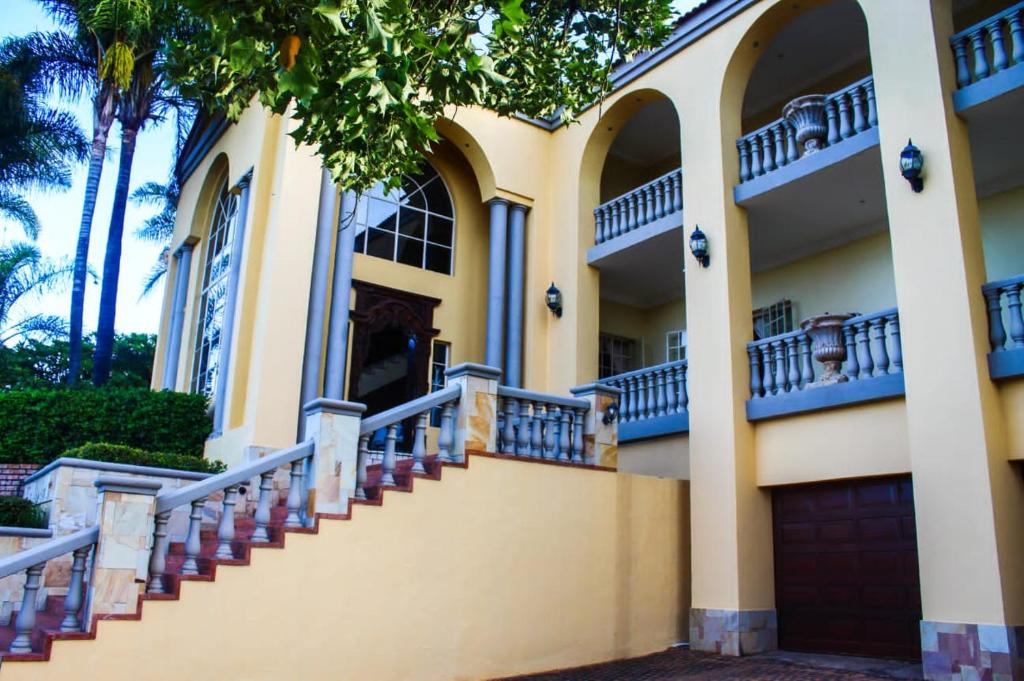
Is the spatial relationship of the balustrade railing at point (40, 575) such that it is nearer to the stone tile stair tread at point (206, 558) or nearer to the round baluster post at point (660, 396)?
the stone tile stair tread at point (206, 558)

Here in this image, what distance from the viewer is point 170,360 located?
15.9 m

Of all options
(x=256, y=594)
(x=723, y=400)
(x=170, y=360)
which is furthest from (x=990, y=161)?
(x=170, y=360)

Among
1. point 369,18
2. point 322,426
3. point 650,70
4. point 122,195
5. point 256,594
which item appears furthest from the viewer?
point 122,195

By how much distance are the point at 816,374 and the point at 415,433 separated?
4782 mm

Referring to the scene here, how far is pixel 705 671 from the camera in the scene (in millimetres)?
8352

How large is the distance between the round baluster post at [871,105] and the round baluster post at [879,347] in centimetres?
240

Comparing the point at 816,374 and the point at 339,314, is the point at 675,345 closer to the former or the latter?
the point at 816,374

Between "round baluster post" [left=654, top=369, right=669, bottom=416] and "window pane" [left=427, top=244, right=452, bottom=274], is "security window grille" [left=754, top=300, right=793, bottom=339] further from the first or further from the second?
"window pane" [left=427, top=244, right=452, bottom=274]

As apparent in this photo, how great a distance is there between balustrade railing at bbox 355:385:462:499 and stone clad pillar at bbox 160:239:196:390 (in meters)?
8.79

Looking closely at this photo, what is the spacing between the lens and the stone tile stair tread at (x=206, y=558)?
20.0 feet

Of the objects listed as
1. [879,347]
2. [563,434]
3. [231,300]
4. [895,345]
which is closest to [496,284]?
[231,300]

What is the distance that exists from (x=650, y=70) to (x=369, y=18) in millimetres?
8026

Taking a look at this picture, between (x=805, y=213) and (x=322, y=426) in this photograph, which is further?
(x=805, y=213)

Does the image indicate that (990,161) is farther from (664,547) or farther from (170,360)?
(170,360)
